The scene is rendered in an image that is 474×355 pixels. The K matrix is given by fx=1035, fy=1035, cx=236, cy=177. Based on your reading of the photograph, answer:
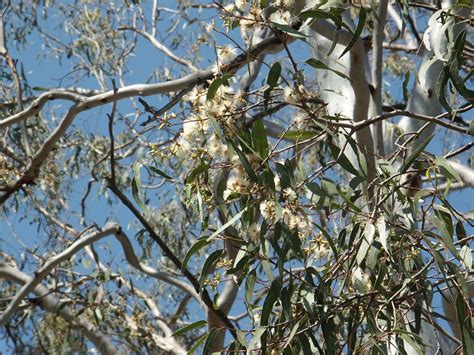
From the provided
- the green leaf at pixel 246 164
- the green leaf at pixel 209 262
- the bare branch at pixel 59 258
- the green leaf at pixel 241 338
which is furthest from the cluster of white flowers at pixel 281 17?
the bare branch at pixel 59 258

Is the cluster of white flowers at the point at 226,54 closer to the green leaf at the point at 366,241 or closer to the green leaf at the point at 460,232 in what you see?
the green leaf at the point at 366,241

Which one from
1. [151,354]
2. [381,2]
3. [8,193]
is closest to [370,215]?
[381,2]

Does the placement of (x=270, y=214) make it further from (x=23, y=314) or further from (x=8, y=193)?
(x=23, y=314)

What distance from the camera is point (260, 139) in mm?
2062

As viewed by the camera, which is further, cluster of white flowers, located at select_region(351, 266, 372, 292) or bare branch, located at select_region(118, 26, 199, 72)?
bare branch, located at select_region(118, 26, 199, 72)

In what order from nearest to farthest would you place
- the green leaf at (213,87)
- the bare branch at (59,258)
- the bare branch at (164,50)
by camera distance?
the green leaf at (213,87)
the bare branch at (59,258)
the bare branch at (164,50)

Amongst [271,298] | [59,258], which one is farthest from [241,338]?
[59,258]

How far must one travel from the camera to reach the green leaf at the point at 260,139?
2055 millimetres

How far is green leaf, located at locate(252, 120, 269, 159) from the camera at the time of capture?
6.74 ft

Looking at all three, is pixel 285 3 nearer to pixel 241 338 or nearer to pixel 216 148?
pixel 216 148

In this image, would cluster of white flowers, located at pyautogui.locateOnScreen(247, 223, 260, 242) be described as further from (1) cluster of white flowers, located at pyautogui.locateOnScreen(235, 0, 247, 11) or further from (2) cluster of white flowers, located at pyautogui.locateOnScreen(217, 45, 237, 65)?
(1) cluster of white flowers, located at pyautogui.locateOnScreen(235, 0, 247, 11)

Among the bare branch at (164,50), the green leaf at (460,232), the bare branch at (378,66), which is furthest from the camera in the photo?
the bare branch at (164,50)

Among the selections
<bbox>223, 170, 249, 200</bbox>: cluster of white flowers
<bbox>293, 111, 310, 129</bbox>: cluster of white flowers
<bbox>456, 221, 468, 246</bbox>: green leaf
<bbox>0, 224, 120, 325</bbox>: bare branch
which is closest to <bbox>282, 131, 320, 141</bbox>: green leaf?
<bbox>293, 111, 310, 129</bbox>: cluster of white flowers

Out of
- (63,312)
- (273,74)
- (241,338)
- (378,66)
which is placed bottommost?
(241,338)
